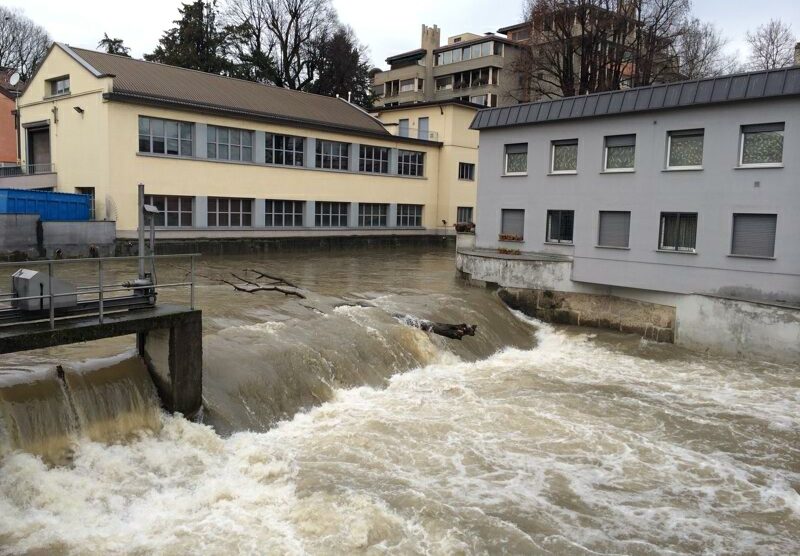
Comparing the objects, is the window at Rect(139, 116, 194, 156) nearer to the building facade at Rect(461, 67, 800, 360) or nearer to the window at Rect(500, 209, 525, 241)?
the building facade at Rect(461, 67, 800, 360)

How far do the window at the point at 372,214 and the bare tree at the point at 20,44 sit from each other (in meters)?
37.5

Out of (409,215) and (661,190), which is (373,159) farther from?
(661,190)

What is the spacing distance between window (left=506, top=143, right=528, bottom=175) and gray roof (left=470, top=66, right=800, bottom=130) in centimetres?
90

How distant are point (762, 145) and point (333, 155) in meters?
25.6

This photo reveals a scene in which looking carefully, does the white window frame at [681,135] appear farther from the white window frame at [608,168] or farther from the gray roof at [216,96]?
the gray roof at [216,96]

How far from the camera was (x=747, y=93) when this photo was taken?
59.8 feet

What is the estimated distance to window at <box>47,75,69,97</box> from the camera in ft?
105

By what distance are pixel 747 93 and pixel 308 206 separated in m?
24.8

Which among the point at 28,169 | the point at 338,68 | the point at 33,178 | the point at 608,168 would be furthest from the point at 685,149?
the point at 338,68

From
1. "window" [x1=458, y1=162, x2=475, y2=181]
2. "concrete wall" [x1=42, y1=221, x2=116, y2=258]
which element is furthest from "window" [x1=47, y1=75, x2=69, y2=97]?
"window" [x1=458, y1=162, x2=475, y2=181]

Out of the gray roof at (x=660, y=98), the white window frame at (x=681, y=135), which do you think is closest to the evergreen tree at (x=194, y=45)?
the gray roof at (x=660, y=98)

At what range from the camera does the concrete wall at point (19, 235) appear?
24547 mm

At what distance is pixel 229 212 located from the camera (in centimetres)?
3428

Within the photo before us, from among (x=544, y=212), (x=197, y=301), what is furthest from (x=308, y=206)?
(x=197, y=301)
